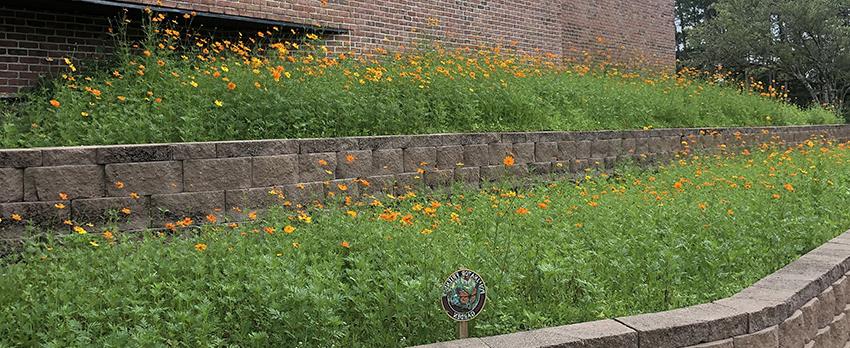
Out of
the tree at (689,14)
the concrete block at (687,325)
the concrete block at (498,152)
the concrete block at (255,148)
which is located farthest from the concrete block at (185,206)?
the tree at (689,14)

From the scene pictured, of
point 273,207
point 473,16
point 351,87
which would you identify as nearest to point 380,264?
point 273,207

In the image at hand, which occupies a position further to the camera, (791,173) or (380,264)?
(791,173)

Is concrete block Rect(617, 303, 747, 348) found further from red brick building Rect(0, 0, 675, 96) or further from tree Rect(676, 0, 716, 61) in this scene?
tree Rect(676, 0, 716, 61)

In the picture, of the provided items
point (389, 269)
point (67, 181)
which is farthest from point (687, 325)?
point (67, 181)

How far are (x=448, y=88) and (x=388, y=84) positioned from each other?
0.67 meters

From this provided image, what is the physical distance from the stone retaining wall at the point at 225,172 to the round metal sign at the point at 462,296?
2.42m

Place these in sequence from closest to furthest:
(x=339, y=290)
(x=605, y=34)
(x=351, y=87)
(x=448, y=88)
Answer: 1. (x=339, y=290)
2. (x=351, y=87)
3. (x=448, y=88)
4. (x=605, y=34)

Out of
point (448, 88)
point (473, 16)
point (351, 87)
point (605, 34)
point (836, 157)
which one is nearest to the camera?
point (351, 87)

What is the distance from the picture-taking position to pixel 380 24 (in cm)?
929

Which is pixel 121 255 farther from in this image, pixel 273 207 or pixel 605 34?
pixel 605 34

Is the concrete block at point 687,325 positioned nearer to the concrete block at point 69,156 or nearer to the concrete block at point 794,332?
the concrete block at point 794,332

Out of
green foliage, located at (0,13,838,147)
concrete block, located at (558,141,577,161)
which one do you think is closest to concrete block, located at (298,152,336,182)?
green foliage, located at (0,13,838,147)

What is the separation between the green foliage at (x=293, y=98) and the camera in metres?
5.23

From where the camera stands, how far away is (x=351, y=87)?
639cm
